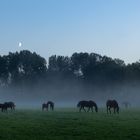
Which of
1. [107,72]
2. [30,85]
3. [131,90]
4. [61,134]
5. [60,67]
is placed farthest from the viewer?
[60,67]

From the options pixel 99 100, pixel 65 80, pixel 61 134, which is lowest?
pixel 61 134

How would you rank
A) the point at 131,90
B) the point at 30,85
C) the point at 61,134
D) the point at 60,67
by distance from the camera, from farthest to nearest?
the point at 60,67, the point at 30,85, the point at 131,90, the point at 61,134

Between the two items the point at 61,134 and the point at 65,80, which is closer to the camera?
the point at 61,134

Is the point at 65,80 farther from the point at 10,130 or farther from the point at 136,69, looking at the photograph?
the point at 10,130

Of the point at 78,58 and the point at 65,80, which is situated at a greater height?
the point at 78,58

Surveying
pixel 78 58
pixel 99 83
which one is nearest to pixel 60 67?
pixel 78 58

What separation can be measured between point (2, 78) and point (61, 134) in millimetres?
136916

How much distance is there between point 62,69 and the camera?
167 metres

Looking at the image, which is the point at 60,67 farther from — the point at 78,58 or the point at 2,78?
the point at 2,78

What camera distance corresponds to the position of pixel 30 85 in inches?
6093

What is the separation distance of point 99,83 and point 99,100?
7.22 meters

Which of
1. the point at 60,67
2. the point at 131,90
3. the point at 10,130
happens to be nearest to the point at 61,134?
the point at 10,130

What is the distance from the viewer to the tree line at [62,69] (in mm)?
142125

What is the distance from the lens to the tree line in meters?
142
